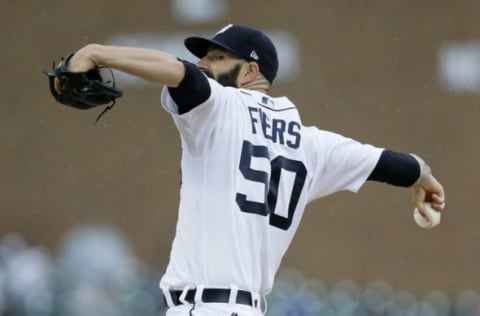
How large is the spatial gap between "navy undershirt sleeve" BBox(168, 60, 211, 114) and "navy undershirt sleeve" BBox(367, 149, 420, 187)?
2.56 ft

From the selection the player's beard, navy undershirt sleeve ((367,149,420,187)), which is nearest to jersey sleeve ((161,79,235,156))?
the player's beard

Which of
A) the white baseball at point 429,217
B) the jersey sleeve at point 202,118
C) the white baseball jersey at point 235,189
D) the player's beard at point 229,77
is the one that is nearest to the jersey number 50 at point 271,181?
the white baseball jersey at point 235,189

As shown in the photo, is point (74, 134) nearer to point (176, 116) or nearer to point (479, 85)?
point (479, 85)

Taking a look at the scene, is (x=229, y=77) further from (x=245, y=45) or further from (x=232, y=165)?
(x=232, y=165)

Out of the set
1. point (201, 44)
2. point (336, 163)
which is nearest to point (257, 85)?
point (201, 44)

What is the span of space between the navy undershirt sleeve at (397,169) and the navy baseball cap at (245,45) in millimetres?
468

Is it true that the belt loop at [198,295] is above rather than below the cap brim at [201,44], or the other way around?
below

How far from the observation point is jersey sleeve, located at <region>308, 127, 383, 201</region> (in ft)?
11.7

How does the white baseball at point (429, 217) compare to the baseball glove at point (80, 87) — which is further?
the white baseball at point (429, 217)

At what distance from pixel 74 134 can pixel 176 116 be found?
467cm

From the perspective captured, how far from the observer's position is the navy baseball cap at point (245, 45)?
11.9ft

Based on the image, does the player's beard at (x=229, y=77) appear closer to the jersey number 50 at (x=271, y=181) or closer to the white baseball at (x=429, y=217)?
the jersey number 50 at (x=271, y=181)

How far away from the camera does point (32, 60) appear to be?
7.77m

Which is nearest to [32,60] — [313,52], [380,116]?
[313,52]
